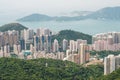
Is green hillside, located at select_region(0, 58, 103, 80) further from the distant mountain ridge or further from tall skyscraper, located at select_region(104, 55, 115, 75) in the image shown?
the distant mountain ridge

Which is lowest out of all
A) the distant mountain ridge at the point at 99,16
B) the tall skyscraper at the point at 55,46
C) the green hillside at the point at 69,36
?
the tall skyscraper at the point at 55,46

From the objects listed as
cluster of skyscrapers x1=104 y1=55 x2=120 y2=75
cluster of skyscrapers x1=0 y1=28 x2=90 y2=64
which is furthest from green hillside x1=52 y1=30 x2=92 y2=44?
cluster of skyscrapers x1=104 y1=55 x2=120 y2=75

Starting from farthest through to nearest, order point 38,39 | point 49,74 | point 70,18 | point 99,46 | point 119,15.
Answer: point 70,18, point 119,15, point 38,39, point 99,46, point 49,74

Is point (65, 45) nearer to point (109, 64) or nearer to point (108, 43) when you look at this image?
point (108, 43)

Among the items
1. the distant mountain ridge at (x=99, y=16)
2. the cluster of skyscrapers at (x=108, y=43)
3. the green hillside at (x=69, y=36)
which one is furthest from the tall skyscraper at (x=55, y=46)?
the distant mountain ridge at (x=99, y=16)

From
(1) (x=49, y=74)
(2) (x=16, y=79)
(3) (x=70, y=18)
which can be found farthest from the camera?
(3) (x=70, y=18)

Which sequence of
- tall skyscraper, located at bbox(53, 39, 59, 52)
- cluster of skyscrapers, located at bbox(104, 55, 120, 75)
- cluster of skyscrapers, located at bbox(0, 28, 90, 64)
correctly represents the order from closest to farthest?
cluster of skyscrapers, located at bbox(104, 55, 120, 75), cluster of skyscrapers, located at bbox(0, 28, 90, 64), tall skyscraper, located at bbox(53, 39, 59, 52)

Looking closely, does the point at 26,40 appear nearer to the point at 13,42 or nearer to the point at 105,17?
the point at 13,42

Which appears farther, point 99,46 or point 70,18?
point 70,18

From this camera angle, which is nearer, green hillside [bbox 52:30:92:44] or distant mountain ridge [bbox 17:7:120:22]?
green hillside [bbox 52:30:92:44]

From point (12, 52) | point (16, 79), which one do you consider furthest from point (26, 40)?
point (16, 79)

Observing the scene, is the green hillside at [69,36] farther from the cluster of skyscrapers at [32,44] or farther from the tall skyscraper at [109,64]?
the tall skyscraper at [109,64]
